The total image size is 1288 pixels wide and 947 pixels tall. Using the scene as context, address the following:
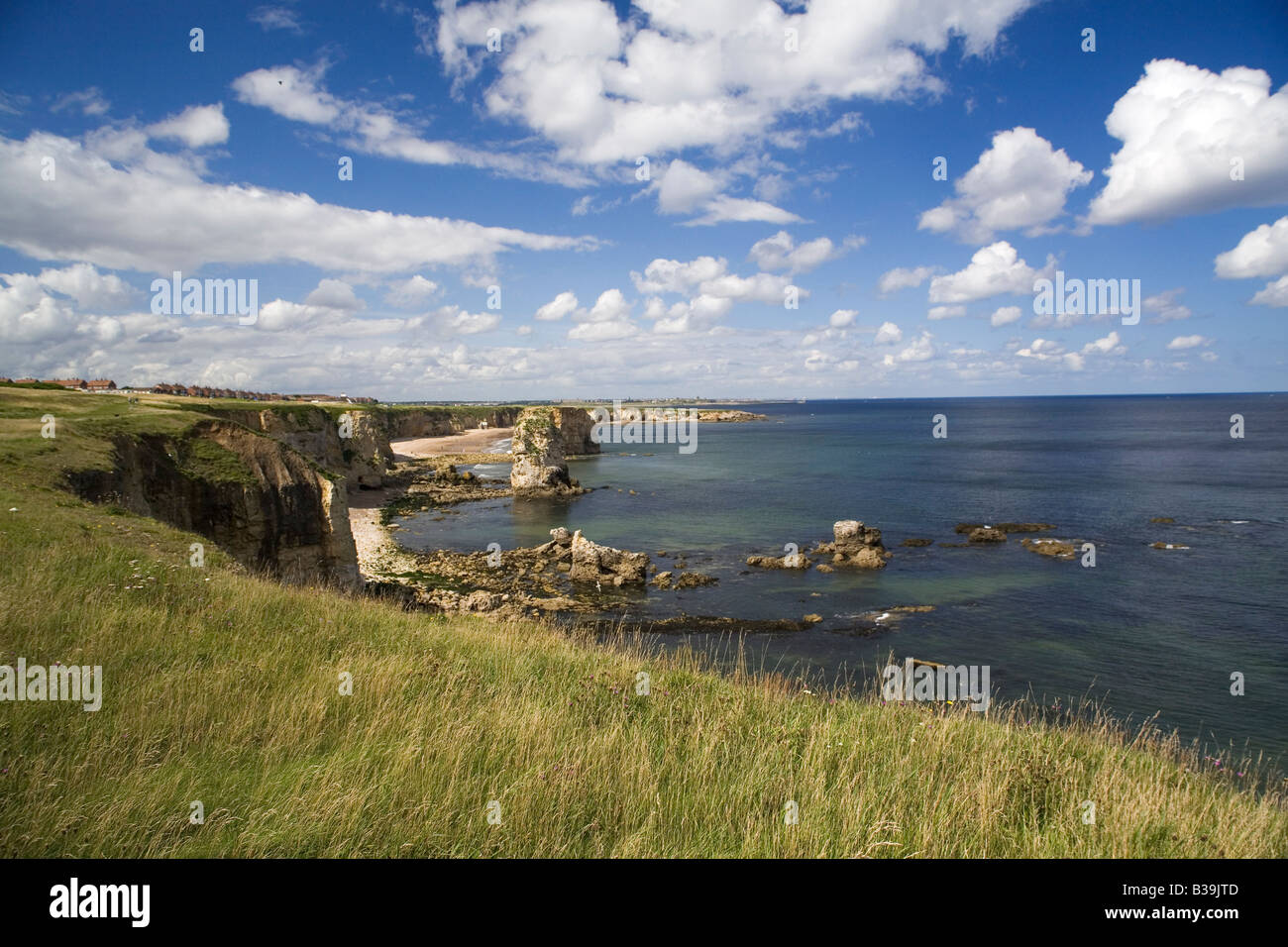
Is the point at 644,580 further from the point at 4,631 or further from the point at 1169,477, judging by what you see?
the point at 1169,477

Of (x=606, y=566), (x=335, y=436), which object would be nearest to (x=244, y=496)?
(x=606, y=566)

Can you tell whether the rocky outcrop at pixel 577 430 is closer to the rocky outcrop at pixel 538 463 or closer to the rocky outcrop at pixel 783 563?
the rocky outcrop at pixel 538 463

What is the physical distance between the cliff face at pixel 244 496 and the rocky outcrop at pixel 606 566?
13.4m

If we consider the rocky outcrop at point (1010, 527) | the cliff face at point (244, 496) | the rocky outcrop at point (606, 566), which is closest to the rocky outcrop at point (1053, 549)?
the rocky outcrop at point (1010, 527)

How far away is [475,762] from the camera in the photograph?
18.4 ft

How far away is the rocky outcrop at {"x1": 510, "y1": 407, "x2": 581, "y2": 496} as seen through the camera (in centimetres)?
6650

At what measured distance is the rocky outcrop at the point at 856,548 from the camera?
36000 millimetres

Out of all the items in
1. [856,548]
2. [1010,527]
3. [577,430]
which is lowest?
[856,548]

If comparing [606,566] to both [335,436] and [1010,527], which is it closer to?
[1010,527]

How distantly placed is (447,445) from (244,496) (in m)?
104

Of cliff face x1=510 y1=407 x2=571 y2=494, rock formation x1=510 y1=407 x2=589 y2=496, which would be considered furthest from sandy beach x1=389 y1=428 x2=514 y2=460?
rock formation x1=510 y1=407 x2=589 y2=496

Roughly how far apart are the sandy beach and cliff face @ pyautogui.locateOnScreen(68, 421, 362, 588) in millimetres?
73122

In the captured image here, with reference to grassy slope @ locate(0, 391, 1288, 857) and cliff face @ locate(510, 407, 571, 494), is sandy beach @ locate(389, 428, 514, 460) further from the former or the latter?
grassy slope @ locate(0, 391, 1288, 857)
